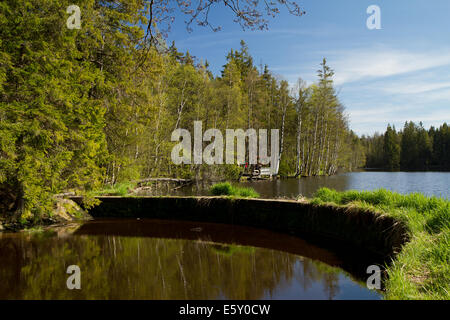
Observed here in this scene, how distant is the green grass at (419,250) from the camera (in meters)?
3.15

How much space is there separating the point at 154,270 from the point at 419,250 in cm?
426

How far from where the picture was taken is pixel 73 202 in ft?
37.5

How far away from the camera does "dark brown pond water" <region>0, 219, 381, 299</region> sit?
14.2ft

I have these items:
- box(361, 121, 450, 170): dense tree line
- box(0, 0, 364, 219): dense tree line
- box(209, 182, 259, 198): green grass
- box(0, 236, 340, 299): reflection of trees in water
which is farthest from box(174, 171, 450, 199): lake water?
box(361, 121, 450, 170): dense tree line

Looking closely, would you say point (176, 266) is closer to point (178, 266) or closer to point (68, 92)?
point (178, 266)

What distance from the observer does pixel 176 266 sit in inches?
220

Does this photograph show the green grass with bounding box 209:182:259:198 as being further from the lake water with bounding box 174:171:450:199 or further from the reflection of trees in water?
the reflection of trees in water

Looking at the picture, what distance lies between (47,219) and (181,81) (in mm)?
17871

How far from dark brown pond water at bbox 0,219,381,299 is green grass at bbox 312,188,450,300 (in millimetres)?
695

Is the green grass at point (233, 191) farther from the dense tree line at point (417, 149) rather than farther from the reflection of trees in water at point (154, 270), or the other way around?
the dense tree line at point (417, 149)

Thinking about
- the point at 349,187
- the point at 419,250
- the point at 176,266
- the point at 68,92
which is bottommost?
the point at 176,266

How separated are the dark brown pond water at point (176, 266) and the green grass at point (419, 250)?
0.69m

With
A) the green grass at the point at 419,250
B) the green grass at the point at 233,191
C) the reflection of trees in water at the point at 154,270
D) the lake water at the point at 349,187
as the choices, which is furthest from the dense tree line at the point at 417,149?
the reflection of trees in water at the point at 154,270

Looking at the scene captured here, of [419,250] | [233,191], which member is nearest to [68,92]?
[233,191]
